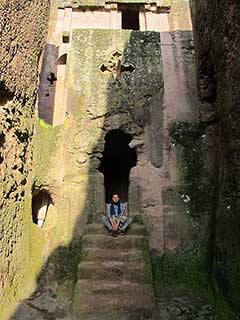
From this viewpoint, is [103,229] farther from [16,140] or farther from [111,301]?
Answer: [16,140]

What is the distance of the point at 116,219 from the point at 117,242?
54cm

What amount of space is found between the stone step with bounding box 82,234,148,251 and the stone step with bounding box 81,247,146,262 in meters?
0.09

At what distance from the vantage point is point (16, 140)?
19.5ft

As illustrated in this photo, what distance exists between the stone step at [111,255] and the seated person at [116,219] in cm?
45

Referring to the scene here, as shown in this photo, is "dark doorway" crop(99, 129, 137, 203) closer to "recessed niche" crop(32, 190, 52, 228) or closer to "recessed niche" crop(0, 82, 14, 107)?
"recessed niche" crop(32, 190, 52, 228)

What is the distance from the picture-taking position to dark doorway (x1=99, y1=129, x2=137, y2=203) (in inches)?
380

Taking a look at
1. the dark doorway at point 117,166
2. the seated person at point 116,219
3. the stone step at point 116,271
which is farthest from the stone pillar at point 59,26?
the stone step at point 116,271

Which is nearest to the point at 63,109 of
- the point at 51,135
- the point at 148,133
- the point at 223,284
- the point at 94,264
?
the point at 51,135

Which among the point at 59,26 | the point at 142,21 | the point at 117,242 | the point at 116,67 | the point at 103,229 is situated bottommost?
the point at 117,242

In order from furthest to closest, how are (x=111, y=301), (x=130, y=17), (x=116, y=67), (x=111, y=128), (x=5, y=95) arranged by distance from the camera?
(x=130, y=17), (x=116, y=67), (x=111, y=128), (x=5, y=95), (x=111, y=301)

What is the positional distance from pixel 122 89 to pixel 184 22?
323 cm

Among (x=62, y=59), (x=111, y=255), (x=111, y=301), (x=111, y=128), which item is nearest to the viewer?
(x=111, y=301)

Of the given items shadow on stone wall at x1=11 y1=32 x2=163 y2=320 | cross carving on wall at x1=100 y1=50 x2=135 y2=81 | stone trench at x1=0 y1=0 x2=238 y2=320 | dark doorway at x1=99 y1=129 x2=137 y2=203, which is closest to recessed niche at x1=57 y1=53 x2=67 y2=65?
stone trench at x1=0 y1=0 x2=238 y2=320

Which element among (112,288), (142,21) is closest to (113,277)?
(112,288)
